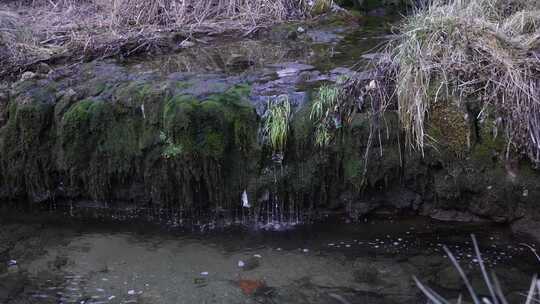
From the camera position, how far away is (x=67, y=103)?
497cm

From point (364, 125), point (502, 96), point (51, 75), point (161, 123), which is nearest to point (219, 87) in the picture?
point (161, 123)

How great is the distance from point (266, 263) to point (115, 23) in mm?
4222

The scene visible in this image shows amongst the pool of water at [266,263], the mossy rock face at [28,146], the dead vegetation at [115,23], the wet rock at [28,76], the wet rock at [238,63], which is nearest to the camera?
the pool of water at [266,263]

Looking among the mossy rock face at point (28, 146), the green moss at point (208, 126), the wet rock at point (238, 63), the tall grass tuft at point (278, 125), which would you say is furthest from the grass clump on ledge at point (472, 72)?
the mossy rock face at point (28, 146)

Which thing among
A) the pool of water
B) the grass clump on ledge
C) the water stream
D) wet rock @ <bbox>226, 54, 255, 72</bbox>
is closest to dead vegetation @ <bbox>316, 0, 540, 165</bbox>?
the grass clump on ledge

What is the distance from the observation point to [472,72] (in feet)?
14.5

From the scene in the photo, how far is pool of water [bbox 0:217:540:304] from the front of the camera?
149 inches

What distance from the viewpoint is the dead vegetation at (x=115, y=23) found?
623 centimetres

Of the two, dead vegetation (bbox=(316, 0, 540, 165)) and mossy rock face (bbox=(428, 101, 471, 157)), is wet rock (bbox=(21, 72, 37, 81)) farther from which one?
mossy rock face (bbox=(428, 101, 471, 157))

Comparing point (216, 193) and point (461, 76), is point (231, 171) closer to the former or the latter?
point (216, 193)

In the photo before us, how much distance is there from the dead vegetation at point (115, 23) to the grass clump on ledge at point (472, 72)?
277 cm

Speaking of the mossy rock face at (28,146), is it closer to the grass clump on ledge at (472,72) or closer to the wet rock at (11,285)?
the wet rock at (11,285)

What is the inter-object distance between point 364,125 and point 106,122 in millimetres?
2092

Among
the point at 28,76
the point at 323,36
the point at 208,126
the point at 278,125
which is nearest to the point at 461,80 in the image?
the point at 278,125
